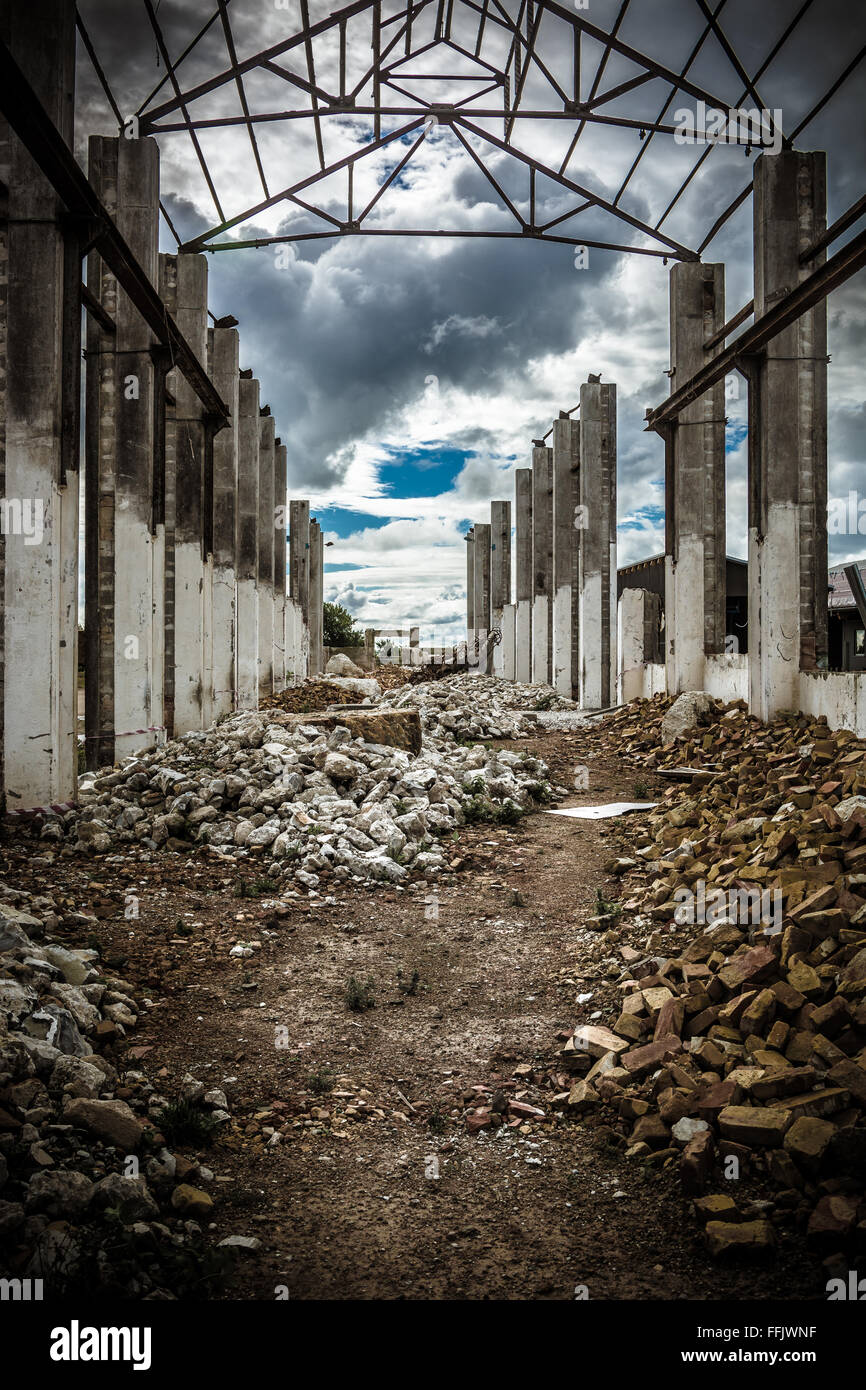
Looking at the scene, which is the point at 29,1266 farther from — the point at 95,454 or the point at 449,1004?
the point at 95,454

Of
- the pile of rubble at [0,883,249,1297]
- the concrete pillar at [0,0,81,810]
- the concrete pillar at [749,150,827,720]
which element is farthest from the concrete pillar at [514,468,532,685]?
the pile of rubble at [0,883,249,1297]

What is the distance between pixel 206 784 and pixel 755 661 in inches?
266

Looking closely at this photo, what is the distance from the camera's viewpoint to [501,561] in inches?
1318

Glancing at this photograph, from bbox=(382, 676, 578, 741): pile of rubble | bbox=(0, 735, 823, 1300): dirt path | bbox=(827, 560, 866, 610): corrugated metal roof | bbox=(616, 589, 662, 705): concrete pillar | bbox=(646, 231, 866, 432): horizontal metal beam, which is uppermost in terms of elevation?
bbox=(646, 231, 866, 432): horizontal metal beam

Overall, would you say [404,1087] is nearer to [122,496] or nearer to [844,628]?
[122,496]

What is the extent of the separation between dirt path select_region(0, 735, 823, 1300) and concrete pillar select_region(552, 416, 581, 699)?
48.1ft

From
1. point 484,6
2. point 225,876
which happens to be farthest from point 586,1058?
point 484,6

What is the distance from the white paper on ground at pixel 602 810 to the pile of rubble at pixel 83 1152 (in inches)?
225

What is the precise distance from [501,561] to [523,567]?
5628mm

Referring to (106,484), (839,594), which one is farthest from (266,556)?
(839,594)

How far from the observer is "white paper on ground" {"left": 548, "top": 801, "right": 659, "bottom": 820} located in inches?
352

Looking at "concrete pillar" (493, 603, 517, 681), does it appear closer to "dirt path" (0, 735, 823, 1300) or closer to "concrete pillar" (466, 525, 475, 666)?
"concrete pillar" (466, 525, 475, 666)

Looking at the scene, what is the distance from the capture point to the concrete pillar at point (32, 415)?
7227 millimetres
